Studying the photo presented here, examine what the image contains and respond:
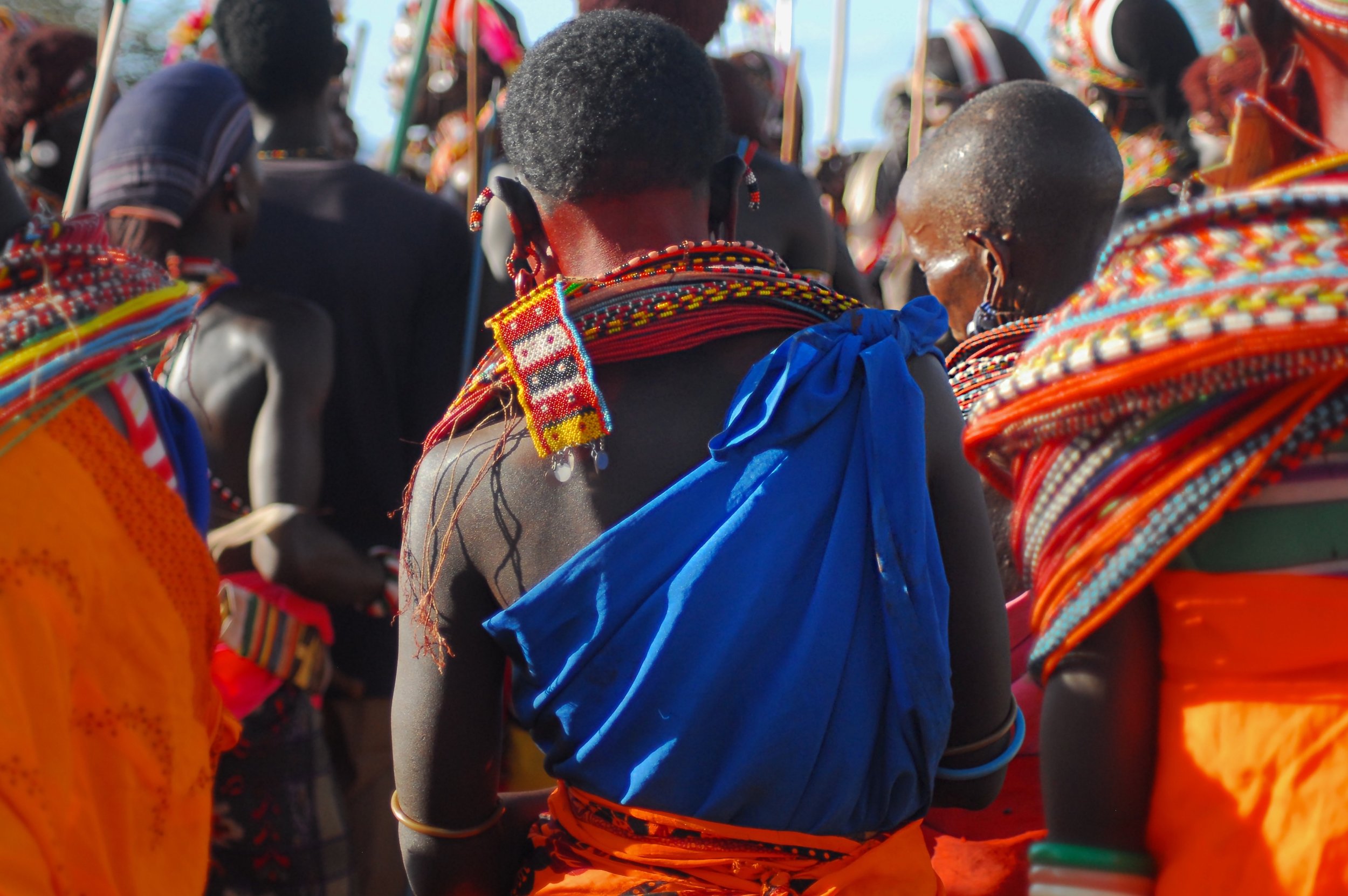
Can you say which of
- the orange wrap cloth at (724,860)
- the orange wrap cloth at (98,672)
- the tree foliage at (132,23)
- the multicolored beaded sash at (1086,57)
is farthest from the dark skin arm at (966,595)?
the tree foliage at (132,23)

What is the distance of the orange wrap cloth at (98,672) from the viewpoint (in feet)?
5.86

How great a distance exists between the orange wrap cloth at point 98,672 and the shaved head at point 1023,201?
1.39 m

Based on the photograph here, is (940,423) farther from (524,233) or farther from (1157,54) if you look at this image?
(1157,54)

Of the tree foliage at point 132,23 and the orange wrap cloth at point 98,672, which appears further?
the tree foliage at point 132,23

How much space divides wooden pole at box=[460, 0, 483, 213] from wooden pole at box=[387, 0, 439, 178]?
15 cm

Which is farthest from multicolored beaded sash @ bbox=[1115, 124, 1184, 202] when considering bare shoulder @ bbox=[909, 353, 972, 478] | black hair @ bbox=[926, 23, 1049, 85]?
bare shoulder @ bbox=[909, 353, 972, 478]

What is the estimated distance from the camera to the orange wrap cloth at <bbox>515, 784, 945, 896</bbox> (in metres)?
1.73

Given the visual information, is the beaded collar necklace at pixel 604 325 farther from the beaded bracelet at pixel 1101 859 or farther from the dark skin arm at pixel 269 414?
the dark skin arm at pixel 269 414

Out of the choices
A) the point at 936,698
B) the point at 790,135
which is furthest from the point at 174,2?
the point at 936,698

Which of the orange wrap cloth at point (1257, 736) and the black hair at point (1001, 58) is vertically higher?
the orange wrap cloth at point (1257, 736)

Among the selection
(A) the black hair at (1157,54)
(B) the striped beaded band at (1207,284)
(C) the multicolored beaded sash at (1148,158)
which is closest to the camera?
(B) the striped beaded band at (1207,284)

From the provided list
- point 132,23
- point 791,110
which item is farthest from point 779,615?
point 132,23

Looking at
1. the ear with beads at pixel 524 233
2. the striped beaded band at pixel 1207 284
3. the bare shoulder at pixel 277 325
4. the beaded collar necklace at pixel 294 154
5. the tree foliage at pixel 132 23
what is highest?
the striped beaded band at pixel 1207 284

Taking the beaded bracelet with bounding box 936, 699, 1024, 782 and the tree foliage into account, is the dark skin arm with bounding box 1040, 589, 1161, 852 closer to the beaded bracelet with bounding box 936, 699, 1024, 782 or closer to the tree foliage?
the beaded bracelet with bounding box 936, 699, 1024, 782
